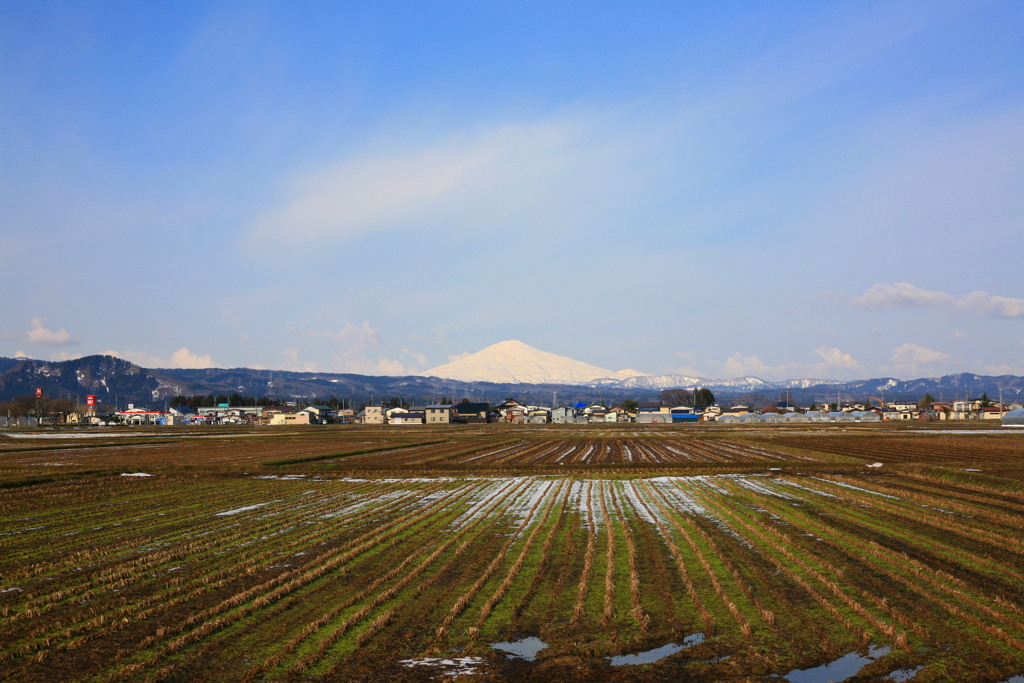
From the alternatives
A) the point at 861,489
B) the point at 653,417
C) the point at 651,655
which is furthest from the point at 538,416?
the point at 651,655

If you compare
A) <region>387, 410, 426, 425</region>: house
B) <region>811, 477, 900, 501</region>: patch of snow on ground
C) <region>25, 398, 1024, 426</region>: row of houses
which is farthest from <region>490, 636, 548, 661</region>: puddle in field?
<region>387, 410, 426, 425</region>: house

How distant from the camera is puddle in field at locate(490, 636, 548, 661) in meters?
9.66

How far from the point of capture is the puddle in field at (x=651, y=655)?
30.9 ft

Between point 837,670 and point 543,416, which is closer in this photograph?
point 837,670

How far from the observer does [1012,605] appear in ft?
38.3

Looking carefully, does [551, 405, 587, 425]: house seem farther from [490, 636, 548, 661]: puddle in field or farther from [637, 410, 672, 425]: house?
[490, 636, 548, 661]: puddle in field

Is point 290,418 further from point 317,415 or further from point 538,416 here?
point 538,416

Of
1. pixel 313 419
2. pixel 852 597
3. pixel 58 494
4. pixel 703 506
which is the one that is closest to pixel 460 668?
pixel 852 597

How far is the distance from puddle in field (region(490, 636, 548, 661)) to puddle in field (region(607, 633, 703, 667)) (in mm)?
1028

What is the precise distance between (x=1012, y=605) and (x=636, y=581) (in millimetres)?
6130

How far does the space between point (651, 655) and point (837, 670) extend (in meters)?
2.34

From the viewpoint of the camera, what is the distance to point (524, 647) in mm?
9930

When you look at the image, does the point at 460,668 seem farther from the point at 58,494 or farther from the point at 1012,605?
the point at 58,494

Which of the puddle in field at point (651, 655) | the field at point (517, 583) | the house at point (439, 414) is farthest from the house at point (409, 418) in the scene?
the puddle in field at point (651, 655)
